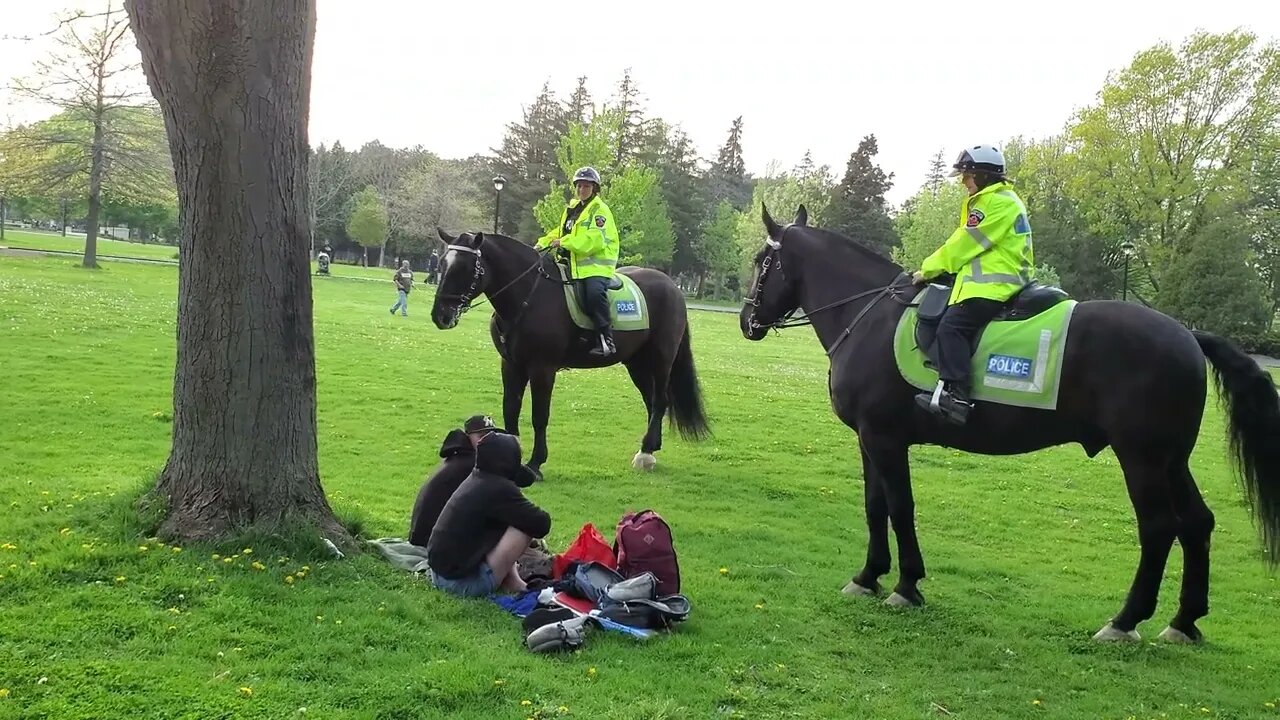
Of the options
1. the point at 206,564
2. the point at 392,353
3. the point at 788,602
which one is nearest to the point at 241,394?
the point at 206,564

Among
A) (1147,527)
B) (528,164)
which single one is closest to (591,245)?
(1147,527)

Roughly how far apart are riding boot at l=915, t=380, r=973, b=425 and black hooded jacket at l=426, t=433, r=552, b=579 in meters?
2.96

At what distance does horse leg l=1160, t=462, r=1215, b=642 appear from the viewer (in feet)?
20.1

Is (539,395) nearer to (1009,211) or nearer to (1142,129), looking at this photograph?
(1009,211)

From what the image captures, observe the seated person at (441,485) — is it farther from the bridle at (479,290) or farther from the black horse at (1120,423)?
the bridle at (479,290)

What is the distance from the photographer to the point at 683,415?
1208 centimetres

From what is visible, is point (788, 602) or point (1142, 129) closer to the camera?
point (788, 602)

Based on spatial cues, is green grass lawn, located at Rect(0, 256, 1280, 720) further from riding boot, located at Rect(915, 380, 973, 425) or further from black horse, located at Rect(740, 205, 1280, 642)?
riding boot, located at Rect(915, 380, 973, 425)

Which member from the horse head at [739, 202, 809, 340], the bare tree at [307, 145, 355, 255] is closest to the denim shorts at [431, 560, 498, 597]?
the horse head at [739, 202, 809, 340]

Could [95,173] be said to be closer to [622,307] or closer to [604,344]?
[622,307]

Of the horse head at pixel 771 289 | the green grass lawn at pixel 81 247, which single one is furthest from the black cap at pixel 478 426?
the green grass lawn at pixel 81 247

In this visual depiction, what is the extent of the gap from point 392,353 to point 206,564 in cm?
1463

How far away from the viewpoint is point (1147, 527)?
604 centimetres

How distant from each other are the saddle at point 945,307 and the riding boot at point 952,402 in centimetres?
20
